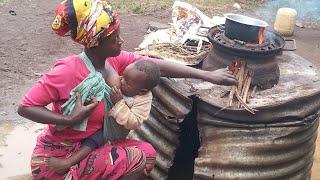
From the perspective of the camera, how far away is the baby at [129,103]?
299cm

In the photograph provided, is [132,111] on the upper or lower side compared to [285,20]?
upper

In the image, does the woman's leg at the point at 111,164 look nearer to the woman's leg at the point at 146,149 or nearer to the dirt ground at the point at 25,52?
the woman's leg at the point at 146,149

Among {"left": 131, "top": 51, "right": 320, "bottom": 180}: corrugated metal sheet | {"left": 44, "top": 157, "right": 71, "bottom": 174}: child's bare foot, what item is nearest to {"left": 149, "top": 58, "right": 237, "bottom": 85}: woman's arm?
{"left": 131, "top": 51, "right": 320, "bottom": 180}: corrugated metal sheet

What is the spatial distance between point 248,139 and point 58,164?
1.32 metres

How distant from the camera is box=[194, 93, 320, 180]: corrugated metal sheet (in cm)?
322

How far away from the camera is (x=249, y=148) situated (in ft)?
10.6

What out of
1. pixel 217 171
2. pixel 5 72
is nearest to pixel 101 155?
pixel 217 171

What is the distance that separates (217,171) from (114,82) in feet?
3.13

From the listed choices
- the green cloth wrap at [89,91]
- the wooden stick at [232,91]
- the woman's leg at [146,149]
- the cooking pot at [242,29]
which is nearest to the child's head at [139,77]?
the green cloth wrap at [89,91]

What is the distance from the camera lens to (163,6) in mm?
9914

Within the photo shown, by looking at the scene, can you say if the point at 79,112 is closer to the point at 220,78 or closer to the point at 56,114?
the point at 56,114

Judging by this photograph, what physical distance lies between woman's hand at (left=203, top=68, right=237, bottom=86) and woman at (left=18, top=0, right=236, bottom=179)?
2.28ft

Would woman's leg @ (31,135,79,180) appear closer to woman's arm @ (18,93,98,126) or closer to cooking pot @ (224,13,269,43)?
woman's arm @ (18,93,98,126)

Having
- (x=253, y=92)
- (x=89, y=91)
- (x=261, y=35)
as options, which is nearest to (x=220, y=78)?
(x=253, y=92)
